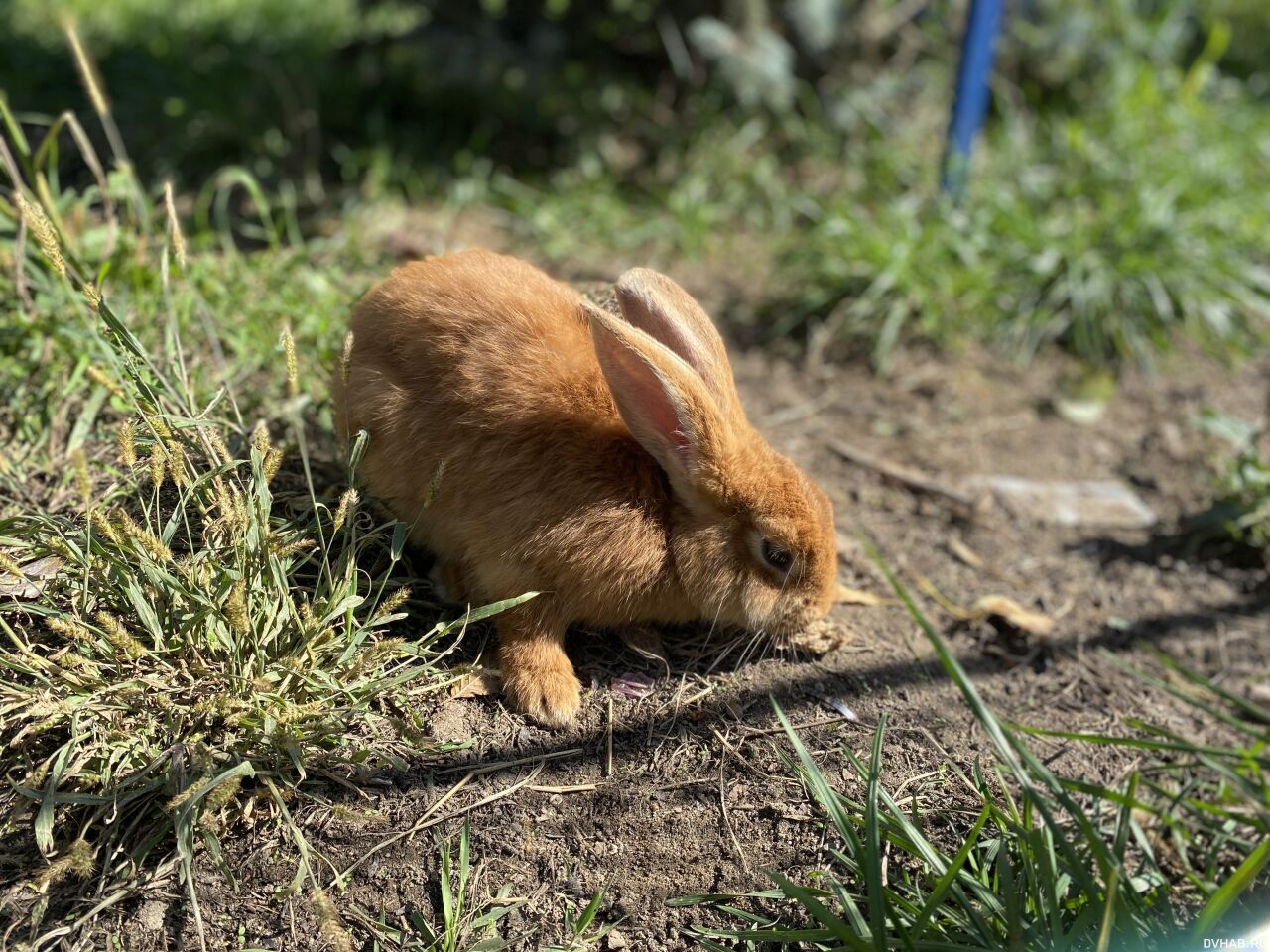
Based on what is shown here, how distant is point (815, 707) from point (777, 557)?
1.38ft

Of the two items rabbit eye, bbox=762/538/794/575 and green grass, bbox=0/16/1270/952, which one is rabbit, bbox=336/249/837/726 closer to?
rabbit eye, bbox=762/538/794/575

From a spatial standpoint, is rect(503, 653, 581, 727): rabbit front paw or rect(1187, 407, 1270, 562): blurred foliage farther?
rect(1187, 407, 1270, 562): blurred foliage

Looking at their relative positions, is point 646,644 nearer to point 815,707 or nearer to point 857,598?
point 815,707

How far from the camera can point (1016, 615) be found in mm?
3410

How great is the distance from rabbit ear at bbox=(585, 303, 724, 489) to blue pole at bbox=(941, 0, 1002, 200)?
125 inches

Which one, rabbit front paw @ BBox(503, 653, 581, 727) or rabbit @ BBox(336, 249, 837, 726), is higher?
rabbit @ BBox(336, 249, 837, 726)

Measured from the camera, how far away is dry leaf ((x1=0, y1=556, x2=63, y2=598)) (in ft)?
7.86

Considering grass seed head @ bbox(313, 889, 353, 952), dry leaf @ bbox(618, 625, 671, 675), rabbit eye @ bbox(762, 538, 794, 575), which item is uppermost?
rabbit eye @ bbox(762, 538, 794, 575)

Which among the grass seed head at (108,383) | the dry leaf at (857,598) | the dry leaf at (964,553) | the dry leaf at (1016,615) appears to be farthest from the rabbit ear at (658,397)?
the dry leaf at (964,553)

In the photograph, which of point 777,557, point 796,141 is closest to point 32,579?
point 777,557

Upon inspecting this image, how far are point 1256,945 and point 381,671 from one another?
189 cm

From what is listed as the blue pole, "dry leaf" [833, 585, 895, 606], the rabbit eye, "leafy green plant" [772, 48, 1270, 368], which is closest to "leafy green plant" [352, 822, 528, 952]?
the rabbit eye

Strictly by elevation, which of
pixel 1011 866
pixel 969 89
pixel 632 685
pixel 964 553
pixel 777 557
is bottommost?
pixel 964 553

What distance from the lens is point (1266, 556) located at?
390cm
